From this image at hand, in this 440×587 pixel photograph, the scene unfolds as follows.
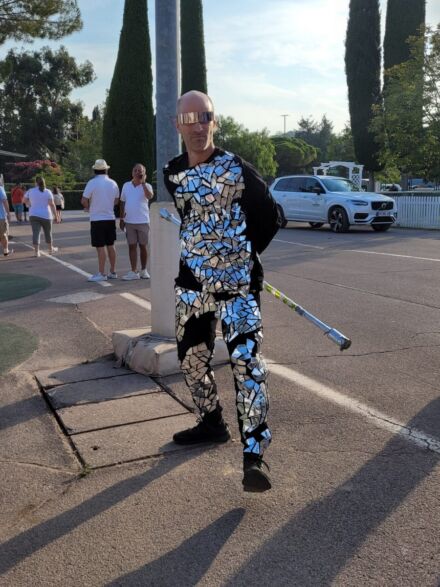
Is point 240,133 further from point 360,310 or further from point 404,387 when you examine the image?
point 404,387

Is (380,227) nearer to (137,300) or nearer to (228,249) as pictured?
(137,300)

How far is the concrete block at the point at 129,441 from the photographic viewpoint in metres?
3.61

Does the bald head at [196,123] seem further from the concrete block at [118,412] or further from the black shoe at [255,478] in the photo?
the concrete block at [118,412]

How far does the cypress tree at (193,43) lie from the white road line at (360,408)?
34576 mm

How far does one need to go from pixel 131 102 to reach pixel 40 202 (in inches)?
822

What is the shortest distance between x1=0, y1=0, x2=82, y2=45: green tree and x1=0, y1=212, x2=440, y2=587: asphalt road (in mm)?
19226

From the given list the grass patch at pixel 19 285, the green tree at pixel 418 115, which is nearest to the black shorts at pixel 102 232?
the grass patch at pixel 19 285

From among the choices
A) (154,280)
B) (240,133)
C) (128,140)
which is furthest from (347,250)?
(240,133)

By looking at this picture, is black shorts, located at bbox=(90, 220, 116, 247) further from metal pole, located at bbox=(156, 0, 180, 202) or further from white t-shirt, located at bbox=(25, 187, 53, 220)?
metal pole, located at bbox=(156, 0, 180, 202)

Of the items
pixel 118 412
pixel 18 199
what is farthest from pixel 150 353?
pixel 18 199

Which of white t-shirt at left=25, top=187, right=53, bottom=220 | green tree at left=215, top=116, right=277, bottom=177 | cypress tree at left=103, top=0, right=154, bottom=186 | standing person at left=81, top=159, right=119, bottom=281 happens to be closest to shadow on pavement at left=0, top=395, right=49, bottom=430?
standing person at left=81, top=159, right=119, bottom=281

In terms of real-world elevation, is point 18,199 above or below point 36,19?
below

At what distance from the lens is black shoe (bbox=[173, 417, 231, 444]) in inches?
146

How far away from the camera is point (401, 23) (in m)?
33.8
